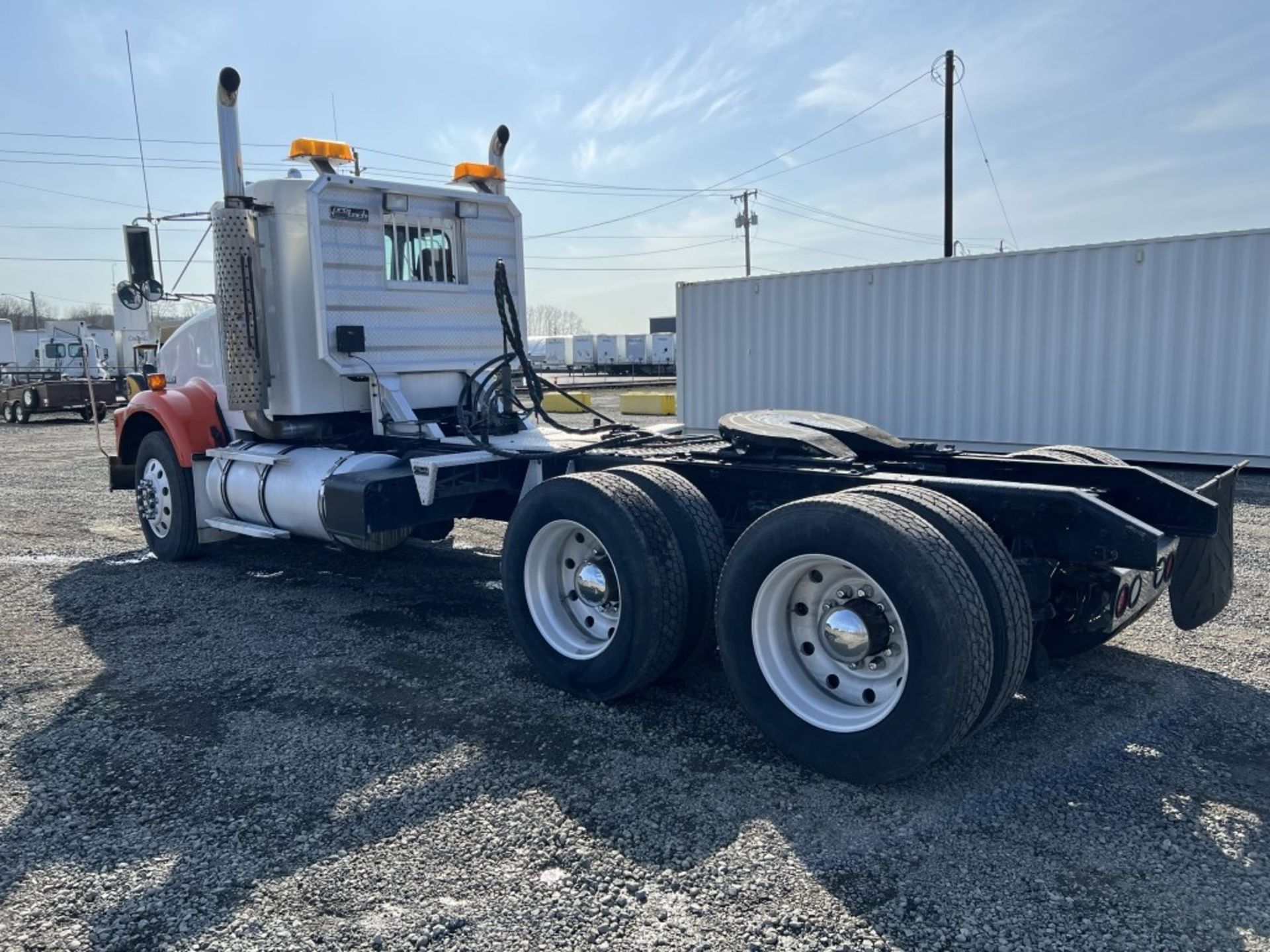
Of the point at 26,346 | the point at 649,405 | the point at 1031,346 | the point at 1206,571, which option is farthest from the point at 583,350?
the point at 1206,571

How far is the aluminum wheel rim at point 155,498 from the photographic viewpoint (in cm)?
769

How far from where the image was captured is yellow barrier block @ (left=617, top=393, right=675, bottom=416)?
23469mm

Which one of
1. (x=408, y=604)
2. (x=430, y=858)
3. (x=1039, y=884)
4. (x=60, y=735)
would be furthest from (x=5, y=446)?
(x=1039, y=884)

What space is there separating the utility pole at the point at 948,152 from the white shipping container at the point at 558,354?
122 feet

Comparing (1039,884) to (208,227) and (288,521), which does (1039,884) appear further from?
(208,227)

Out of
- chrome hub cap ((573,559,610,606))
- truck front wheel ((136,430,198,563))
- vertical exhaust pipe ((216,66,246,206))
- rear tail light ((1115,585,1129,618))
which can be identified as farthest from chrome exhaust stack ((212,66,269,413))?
rear tail light ((1115,585,1129,618))

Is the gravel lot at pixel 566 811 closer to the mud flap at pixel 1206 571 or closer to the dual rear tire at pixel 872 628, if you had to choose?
the dual rear tire at pixel 872 628

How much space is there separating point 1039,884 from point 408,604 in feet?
14.6

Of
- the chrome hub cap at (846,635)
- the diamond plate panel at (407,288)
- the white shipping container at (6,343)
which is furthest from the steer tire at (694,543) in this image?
the white shipping container at (6,343)

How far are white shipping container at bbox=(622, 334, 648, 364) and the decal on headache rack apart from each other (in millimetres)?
48226

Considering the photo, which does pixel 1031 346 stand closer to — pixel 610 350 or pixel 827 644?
pixel 827 644

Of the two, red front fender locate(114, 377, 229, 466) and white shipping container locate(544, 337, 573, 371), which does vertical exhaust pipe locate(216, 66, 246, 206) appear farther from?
white shipping container locate(544, 337, 573, 371)

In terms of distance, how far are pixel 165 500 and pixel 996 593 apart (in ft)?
21.7

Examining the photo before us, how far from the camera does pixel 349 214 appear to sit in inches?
266
